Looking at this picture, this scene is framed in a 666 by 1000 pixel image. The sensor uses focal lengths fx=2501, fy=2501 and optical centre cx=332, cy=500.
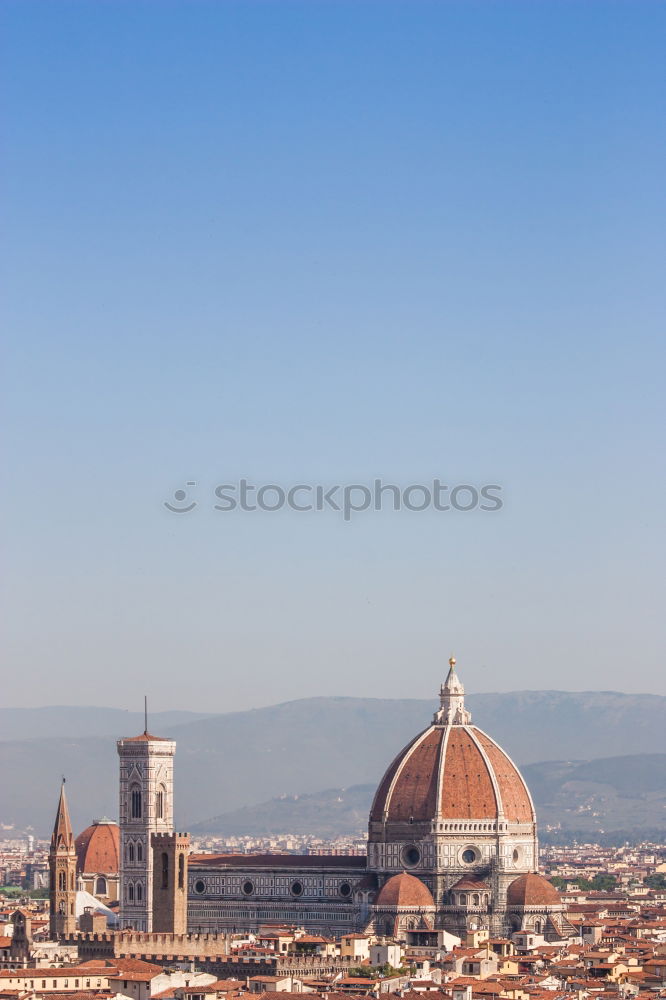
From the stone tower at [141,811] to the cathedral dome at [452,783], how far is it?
9546 millimetres

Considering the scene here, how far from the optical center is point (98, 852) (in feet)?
404

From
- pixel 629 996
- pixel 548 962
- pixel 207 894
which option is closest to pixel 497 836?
pixel 207 894

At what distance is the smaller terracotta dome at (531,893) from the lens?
334 feet

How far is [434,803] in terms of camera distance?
348 feet

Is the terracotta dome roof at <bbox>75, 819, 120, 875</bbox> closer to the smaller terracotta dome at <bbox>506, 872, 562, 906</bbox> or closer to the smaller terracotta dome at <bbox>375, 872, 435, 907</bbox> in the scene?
the smaller terracotta dome at <bbox>375, 872, 435, 907</bbox>

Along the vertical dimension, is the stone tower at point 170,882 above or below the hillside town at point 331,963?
above

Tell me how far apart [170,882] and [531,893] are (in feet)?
48.5

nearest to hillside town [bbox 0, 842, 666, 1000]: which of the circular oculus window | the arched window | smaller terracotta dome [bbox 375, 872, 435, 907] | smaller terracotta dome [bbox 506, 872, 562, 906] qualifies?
smaller terracotta dome [bbox 506, 872, 562, 906]

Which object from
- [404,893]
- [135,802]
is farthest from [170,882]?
[404,893]

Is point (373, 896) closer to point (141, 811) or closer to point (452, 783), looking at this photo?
point (452, 783)

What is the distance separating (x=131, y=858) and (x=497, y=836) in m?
15.5

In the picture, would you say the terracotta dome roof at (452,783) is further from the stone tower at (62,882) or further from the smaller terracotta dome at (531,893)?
the stone tower at (62,882)

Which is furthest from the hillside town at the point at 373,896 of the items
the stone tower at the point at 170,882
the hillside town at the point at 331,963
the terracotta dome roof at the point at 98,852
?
the terracotta dome roof at the point at 98,852

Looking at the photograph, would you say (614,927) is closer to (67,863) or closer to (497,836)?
(497,836)
